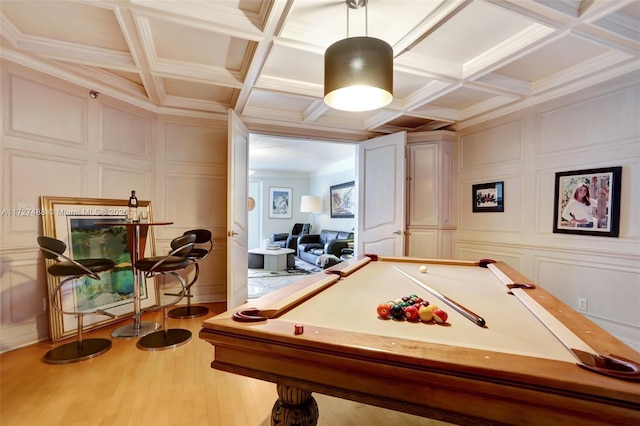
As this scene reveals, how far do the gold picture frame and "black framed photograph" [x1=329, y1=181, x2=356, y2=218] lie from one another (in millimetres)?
4668

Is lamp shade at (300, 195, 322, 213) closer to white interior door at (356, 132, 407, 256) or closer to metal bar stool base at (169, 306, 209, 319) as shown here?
white interior door at (356, 132, 407, 256)

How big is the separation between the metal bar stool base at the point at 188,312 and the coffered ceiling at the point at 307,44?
234 centimetres

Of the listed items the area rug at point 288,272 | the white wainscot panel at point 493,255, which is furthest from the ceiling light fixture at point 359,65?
the area rug at point 288,272

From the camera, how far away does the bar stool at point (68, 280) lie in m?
2.22

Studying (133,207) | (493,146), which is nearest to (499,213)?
(493,146)

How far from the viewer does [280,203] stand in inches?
360

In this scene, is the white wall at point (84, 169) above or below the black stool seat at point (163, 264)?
above

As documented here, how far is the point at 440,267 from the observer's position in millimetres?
A: 2391

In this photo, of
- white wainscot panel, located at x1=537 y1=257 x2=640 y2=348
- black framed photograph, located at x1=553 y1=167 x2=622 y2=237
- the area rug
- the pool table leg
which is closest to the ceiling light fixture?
the pool table leg

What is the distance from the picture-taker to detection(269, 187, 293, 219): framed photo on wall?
356 inches

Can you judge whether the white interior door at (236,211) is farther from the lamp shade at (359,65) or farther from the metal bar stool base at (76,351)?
the lamp shade at (359,65)

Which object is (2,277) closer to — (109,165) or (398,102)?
(109,165)

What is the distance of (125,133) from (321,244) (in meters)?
5.09

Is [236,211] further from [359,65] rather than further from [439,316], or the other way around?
[439,316]
